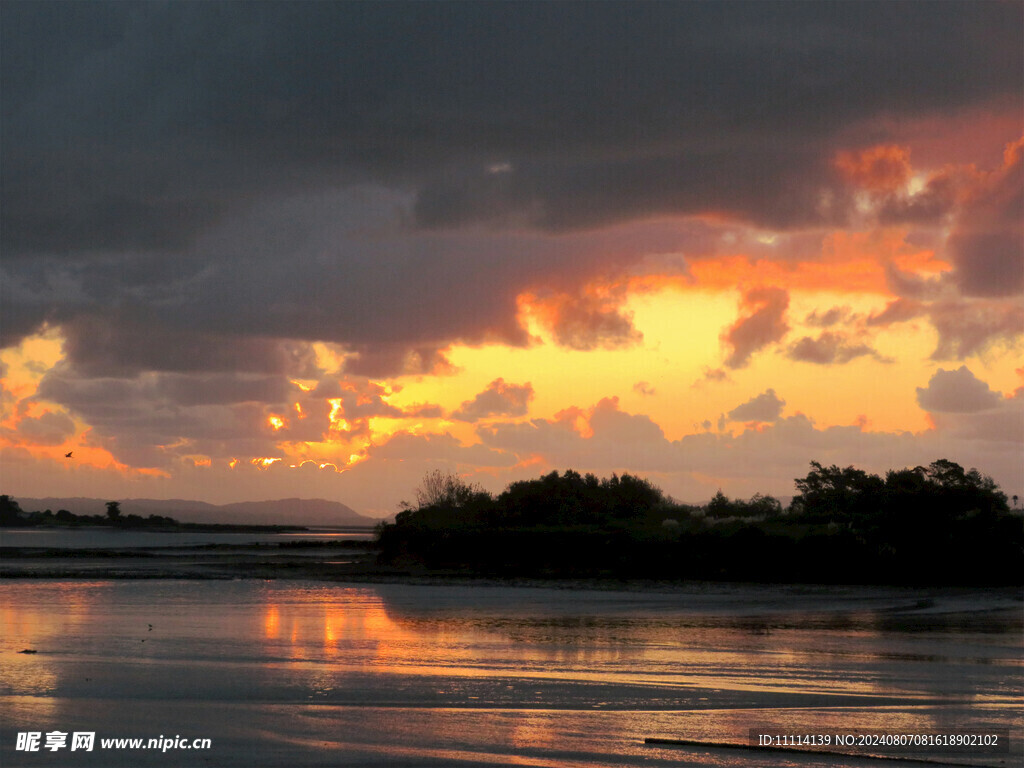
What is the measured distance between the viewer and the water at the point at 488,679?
12562 millimetres

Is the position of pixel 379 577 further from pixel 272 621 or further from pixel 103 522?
pixel 103 522

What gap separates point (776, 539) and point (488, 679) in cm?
3176

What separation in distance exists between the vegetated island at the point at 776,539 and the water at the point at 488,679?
1492cm

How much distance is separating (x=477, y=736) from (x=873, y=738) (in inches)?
186

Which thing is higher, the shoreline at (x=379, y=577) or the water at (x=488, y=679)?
the water at (x=488, y=679)

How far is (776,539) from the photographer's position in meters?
46.5

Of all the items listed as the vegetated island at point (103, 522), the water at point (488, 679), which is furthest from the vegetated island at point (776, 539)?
the vegetated island at point (103, 522)

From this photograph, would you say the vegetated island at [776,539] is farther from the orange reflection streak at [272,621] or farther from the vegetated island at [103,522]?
the vegetated island at [103,522]

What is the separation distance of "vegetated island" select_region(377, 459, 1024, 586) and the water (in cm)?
1492

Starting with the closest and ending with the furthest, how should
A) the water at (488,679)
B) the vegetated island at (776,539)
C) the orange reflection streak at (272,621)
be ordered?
the water at (488,679), the orange reflection streak at (272,621), the vegetated island at (776,539)

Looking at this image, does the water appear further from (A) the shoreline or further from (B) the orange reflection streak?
(A) the shoreline

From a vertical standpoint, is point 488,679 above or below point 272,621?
above

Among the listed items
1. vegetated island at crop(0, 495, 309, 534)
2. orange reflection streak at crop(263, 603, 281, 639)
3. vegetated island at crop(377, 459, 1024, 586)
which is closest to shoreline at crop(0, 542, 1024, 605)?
vegetated island at crop(377, 459, 1024, 586)

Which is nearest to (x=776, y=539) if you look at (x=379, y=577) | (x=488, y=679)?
(x=379, y=577)
